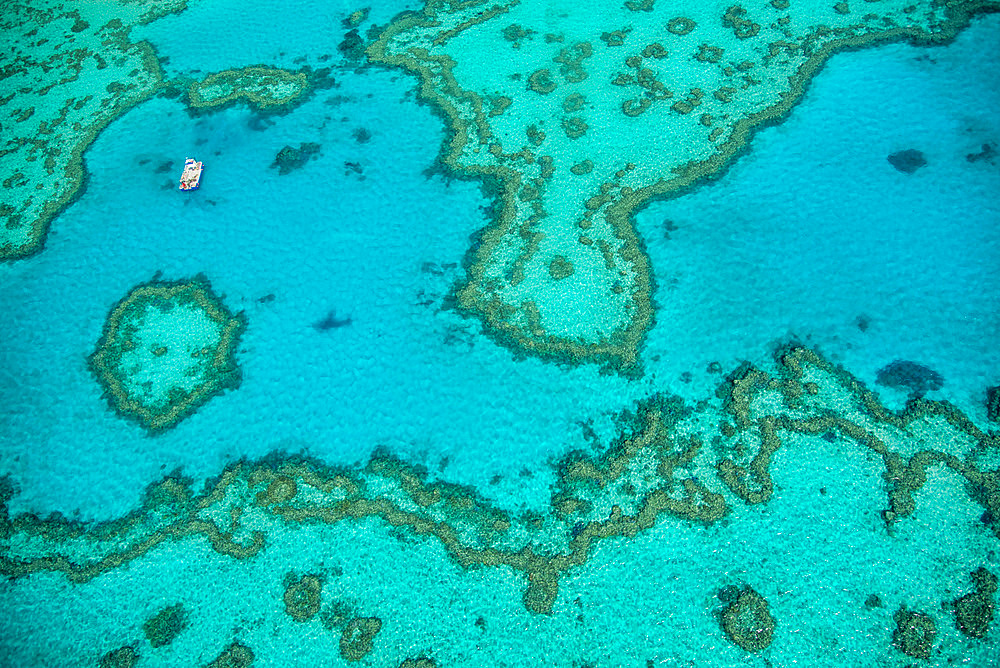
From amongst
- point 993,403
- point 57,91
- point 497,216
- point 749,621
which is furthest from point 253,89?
point 993,403

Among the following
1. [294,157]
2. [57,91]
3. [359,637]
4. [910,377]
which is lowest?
[359,637]

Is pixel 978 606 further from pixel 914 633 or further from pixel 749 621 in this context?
pixel 749 621

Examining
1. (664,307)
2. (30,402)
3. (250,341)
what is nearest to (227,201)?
(250,341)

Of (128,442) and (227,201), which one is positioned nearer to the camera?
(128,442)

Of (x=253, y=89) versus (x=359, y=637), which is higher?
(x=253, y=89)

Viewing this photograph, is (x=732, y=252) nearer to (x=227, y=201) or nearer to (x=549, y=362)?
(x=549, y=362)

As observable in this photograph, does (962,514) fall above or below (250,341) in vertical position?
below
